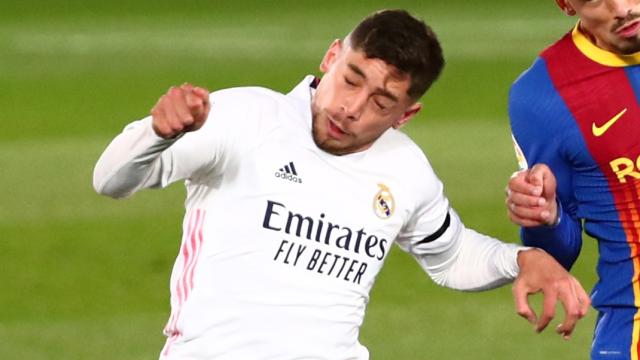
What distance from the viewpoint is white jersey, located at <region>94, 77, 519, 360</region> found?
3.38m

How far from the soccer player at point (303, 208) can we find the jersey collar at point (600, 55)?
0.34 meters

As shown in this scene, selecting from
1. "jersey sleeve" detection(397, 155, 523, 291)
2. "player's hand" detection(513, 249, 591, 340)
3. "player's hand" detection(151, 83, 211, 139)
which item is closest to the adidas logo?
"jersey sleeve" detection(397, 155, 523, 291)

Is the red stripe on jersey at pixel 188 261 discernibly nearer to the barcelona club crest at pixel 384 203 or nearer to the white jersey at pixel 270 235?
the white jersey at pixel 270 235

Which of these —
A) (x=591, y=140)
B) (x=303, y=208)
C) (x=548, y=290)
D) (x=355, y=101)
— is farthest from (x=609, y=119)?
(x=303, y=208)

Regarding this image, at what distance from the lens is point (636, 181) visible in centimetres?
354

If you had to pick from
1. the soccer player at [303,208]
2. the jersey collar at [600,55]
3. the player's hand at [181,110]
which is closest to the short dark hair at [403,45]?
the soccer player at [303,208]

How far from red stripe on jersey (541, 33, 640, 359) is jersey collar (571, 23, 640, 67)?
10mm

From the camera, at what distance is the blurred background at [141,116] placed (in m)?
5.05

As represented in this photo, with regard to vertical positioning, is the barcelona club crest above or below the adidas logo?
below

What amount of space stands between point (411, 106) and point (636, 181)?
54 centimetres

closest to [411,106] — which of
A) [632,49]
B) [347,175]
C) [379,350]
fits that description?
[347,175]

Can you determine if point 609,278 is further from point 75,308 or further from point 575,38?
point 75,308

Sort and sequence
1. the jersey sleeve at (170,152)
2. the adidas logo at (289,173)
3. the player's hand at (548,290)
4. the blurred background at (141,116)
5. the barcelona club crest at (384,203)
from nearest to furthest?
the jersey sleeve at (170,152) < the player's hand at (548,290) < the adidas logo at (289,173) < the barcelona club crest at (384,203) < the blurred background at (141,116)

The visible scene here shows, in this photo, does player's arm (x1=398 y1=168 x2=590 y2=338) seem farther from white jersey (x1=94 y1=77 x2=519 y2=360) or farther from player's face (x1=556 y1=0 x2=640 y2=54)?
player's face (x1=556 y1=0 x2=640 y2=54)
